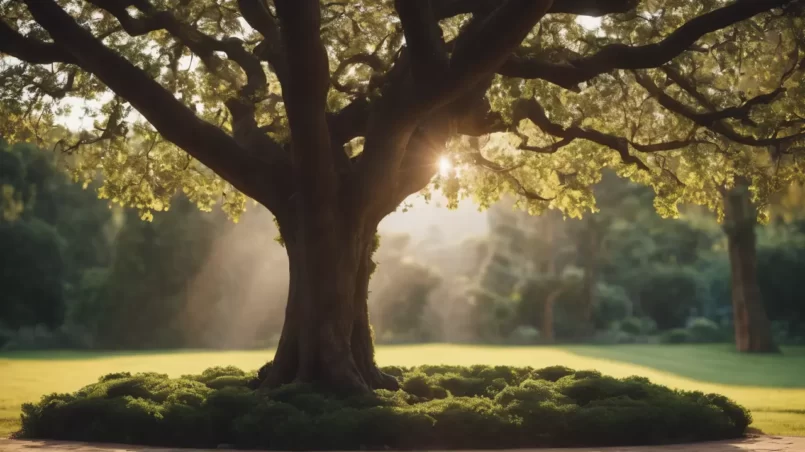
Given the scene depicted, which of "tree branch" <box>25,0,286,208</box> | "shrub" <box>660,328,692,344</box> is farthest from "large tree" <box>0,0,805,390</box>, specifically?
"shrub" <box>660,328,692,344</box>

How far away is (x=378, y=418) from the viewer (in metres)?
12.2

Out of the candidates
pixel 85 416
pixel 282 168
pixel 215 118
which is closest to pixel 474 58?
pixel 282 168

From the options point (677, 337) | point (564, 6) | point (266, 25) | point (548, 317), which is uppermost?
point (266, 25)

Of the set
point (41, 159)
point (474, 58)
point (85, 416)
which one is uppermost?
point (41, 159)

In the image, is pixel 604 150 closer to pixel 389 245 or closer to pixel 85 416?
pixel 85 416

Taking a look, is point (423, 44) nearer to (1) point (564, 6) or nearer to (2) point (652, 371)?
(1) point (564, 6)

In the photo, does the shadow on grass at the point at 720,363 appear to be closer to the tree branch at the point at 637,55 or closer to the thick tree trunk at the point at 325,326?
the tree branch at the point at 637,55

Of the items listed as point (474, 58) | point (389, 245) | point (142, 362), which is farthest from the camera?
point (389, 245)

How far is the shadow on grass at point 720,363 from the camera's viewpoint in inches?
1120

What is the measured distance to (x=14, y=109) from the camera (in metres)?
19.9

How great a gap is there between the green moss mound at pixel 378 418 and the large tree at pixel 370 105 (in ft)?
7.79

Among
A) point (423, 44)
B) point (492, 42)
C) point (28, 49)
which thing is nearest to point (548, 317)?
point (28, 49)

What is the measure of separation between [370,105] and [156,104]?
4.32m

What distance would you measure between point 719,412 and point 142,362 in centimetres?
2891
